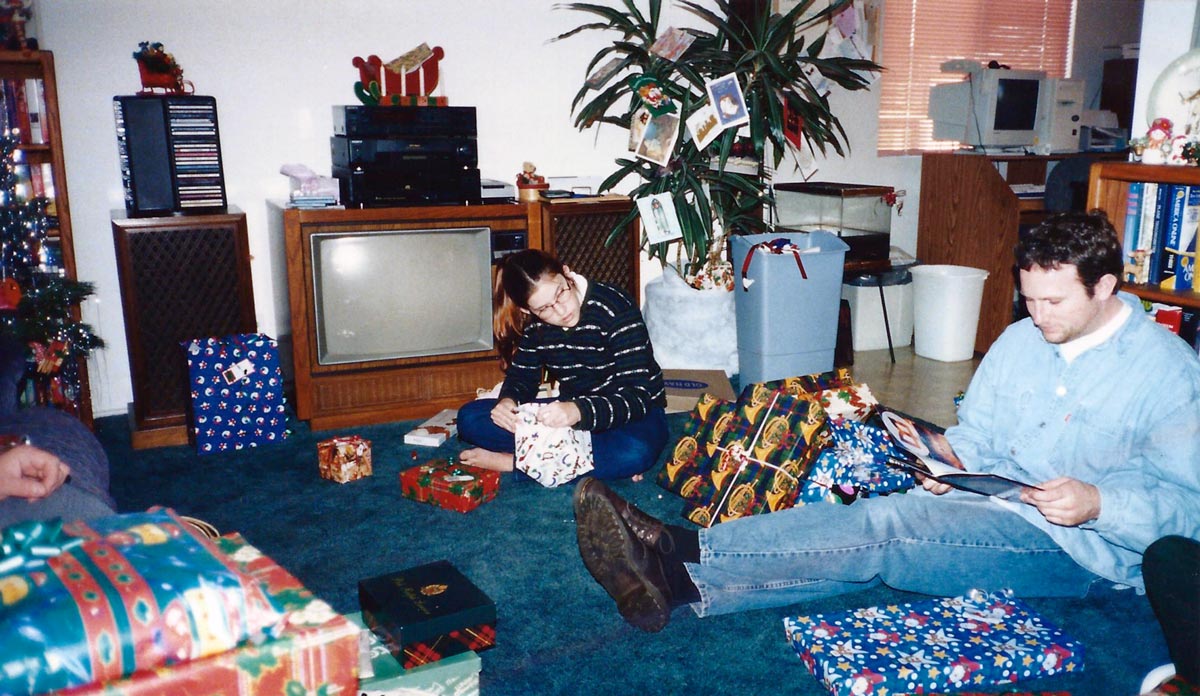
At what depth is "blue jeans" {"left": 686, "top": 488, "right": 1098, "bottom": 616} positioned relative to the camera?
1.81 meters

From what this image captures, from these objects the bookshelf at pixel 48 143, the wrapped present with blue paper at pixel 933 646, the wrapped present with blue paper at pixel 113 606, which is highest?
the bookshelf at pixel 48 143

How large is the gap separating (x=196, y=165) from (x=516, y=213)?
43.5 inches

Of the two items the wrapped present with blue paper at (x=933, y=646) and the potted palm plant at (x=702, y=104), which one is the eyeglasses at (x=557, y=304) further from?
the potted palm plant at (x=702, y=104)

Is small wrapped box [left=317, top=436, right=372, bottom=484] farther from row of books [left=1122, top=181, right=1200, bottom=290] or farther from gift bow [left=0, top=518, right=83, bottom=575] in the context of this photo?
row of books [left=1122, top=181, right=1200, bottom=290]

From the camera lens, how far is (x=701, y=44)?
370cm

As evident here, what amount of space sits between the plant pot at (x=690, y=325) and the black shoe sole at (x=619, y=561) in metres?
1.96

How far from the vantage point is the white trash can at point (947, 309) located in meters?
4.19

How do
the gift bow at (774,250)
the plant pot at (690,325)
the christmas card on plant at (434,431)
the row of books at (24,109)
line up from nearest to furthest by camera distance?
the row of books at (24,109)
the christmas card on plant at (434,431)
the gift bow at (774,250)
the plant pot at (690,325)

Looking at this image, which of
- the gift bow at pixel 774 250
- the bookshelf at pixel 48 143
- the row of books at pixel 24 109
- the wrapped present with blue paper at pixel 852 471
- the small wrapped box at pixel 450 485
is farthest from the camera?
the gift bow at pixel 774 250

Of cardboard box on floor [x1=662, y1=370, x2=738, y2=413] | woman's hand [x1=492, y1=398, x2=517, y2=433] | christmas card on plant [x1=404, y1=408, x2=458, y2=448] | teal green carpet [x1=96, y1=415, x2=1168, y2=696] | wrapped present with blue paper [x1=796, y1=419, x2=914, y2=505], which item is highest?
woman's hand [x1=492, y1=398, x2=517, y2=433]

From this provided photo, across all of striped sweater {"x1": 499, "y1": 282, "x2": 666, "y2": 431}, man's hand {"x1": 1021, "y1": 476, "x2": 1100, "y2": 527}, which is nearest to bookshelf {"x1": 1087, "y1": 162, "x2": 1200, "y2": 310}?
man's hand {"x1": 1021, "y1": 476, "x2": 1100, "y2": 527}

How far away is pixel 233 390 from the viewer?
307 centimetres

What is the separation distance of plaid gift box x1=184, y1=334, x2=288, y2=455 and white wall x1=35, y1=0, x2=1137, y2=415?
0.31 m

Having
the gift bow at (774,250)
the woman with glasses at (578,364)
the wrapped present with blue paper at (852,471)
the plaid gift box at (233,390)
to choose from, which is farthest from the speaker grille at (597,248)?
the wrapped present with blue paper at (852,471)
